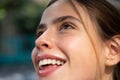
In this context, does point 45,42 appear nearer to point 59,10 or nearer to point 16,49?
point 59,10

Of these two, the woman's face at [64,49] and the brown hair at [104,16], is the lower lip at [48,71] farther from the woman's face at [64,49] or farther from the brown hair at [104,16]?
the brown hair at [104,16]

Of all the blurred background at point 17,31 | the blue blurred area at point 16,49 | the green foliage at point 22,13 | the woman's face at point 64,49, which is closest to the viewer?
the woman's face at point 64,49

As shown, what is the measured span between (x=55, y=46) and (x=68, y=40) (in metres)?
0.07

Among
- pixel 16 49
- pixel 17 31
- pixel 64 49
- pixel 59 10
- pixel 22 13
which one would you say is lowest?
pixel 16 49

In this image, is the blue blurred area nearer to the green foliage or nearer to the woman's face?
the green foliage

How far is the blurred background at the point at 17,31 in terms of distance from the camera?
10.1 meters

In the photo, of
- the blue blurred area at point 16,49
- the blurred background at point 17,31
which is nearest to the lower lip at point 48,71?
the blurred background at point 17,31

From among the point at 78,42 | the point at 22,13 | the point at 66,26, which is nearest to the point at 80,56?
the point at 78,42

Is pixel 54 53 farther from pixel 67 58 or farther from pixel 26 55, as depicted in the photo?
pixel 26 55

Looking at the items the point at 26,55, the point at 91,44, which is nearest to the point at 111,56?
the point at 91,44

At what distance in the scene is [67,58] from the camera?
1.85 meters

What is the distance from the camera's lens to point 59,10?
1.97 m

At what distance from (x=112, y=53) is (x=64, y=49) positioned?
271mm

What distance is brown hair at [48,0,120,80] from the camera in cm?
197
